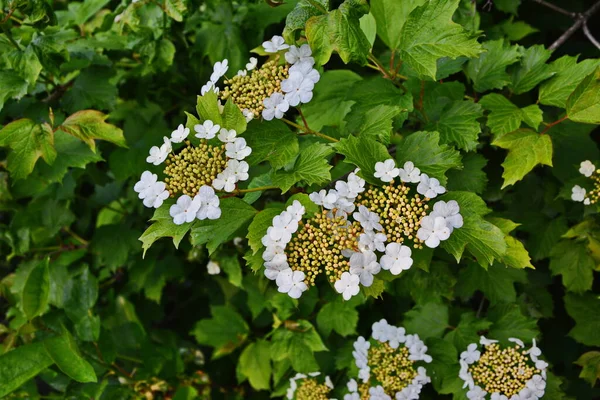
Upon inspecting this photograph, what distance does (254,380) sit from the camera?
2.67 m

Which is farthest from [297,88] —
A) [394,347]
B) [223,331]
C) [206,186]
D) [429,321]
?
[223,331]

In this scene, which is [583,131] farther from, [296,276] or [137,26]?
[137,26]

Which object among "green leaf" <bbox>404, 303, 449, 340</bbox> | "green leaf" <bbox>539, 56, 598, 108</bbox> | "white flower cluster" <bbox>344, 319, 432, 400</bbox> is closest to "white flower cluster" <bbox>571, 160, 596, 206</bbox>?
"green leaf" <bbox>539, 56, 598, 108</bbox>

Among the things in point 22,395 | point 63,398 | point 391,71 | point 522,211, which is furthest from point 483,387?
point 22,395

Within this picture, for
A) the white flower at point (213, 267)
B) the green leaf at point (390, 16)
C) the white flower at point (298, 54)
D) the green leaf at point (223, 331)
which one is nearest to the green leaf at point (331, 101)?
the green leaf at point (390, 16)

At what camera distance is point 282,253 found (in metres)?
1.44

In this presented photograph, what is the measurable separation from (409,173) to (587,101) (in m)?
0.60

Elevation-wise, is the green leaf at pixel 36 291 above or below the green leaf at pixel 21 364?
above

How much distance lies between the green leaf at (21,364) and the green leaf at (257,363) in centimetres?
89

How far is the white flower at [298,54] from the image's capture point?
5.41ft

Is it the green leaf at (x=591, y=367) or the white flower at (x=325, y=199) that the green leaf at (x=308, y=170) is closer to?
the white flower at (x=325, y=199)

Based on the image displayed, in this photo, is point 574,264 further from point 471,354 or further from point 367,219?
point 367,219

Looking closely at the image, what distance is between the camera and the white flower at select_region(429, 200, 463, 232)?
1471mm

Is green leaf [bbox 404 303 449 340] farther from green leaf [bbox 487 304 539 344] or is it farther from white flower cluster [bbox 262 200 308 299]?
white flower cluster [bbox 262 200 308 299]
